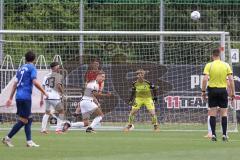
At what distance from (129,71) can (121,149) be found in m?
11.8

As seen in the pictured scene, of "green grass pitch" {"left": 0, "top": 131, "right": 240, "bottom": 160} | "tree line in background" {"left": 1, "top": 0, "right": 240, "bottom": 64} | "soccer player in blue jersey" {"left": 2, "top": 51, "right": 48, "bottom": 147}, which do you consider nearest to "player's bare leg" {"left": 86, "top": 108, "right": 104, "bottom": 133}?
"green grass pitch" {"left": 0, "top": 131, "right": 240, "bottom": 160}

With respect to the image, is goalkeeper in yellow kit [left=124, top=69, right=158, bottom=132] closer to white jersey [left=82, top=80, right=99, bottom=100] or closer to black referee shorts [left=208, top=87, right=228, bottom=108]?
white jersey [left=82, top=80, right=99, bottom=100]

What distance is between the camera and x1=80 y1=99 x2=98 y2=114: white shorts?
2466cm

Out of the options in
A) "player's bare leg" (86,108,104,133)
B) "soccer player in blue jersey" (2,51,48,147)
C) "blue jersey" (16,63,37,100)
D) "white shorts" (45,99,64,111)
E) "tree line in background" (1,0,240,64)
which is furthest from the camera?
"tree line in background" (1,0,240,64)

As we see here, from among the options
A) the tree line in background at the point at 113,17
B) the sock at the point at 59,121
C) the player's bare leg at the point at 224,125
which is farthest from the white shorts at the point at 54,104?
the player's bare leg at the point at 224,125

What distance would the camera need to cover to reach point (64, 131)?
24.1 metres

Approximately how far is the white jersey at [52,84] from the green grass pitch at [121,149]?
2.98m

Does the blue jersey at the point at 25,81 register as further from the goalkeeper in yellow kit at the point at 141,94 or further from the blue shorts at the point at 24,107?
the goalkeeper in yellow kit at the point at 141,94

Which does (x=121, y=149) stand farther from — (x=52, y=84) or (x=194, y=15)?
(x=194, y=15)

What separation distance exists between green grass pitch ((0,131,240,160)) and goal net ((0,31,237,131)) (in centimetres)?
624

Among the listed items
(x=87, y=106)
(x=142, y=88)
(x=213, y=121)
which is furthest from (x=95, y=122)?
(x=213, y=121)

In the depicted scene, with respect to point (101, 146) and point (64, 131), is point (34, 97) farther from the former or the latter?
point (101, 146)

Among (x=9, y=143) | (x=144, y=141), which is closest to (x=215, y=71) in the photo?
(x=144, y=141)

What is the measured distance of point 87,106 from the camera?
2469 centimetres
